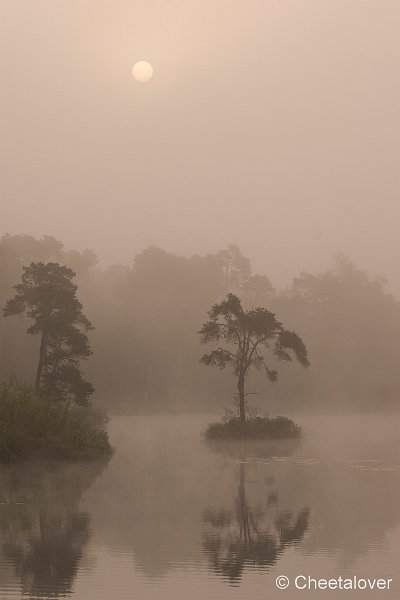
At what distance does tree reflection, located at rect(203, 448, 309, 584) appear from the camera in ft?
59.8

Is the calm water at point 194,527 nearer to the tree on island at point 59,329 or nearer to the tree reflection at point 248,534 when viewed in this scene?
the tree reflection at point 248,534

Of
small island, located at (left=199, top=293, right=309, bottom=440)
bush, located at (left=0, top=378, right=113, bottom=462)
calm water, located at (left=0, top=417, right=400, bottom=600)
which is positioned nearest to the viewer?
calm water, located at (left=0, top=417, right=400, bottom=600)

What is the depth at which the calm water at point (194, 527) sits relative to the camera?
16.4 meters

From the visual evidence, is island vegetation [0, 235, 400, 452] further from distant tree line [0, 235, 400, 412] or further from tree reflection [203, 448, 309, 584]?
tree reflection [203, 448, 309, 584]

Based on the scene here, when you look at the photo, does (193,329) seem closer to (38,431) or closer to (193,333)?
(193,333)

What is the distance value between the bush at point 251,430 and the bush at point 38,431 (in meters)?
20.5

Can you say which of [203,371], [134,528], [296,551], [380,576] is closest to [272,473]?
[134,528]

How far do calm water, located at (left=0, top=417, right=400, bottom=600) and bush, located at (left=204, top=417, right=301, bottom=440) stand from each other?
61.6 ft

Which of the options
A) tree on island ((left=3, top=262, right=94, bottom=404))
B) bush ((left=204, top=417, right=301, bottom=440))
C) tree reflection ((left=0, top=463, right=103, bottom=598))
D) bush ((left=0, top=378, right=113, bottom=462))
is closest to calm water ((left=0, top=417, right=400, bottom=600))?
tree reflection ((left=0, top=463, right=103, bottom=598))

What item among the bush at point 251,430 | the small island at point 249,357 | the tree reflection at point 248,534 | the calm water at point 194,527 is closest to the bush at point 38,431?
the calm water at point 194,527

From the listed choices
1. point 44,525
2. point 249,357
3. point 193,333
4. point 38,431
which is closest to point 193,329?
point 193,333

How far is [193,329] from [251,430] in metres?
71.0

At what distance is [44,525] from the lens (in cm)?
2275

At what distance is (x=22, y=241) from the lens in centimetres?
14088
